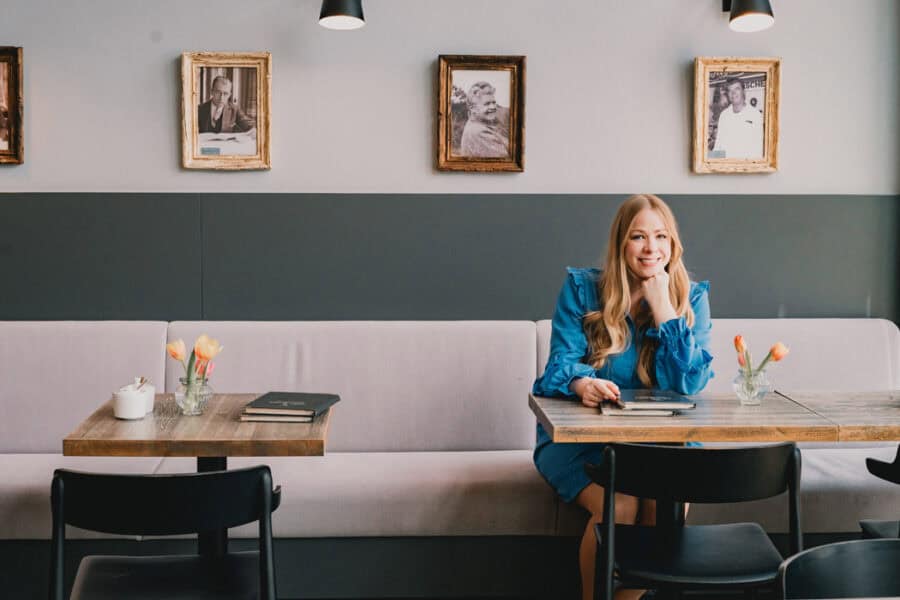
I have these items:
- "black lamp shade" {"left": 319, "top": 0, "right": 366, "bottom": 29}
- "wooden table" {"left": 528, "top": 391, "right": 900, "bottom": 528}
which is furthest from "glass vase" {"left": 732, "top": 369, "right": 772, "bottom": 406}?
"black lamp shade" {"left": 319, "top": 0, "right": 366, "bottom": 29}

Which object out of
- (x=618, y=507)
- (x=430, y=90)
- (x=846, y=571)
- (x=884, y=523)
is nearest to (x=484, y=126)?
(x=430, y=90)

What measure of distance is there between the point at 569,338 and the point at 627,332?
0.59ft

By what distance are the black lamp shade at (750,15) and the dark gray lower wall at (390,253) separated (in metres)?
0.70

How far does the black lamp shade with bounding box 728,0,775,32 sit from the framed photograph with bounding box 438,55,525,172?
835mm

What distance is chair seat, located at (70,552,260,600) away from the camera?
1.86 metres

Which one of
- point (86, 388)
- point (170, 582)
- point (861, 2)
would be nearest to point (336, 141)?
point (86, 388)

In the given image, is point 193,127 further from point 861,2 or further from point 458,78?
point 861,2

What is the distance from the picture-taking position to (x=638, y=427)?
2.08 metres

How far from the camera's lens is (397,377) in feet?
10.6

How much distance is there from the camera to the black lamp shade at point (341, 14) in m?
3.08

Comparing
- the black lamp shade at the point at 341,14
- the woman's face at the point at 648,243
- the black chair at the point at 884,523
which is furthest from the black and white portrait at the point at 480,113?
the black chair at the point at 884,523

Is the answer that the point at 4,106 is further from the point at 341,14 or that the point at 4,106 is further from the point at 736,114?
the point at 736,114

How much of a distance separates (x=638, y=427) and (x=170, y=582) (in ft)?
3.85

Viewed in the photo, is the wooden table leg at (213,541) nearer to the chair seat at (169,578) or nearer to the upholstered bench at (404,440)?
the chair seat at (169,578)
